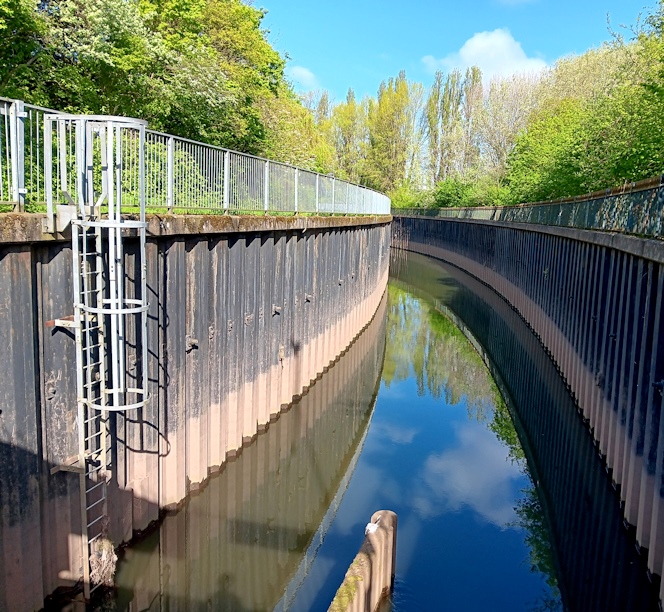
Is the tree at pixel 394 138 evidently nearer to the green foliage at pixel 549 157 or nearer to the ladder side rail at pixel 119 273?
the green foliage at pixel 549 157

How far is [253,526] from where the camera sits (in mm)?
11930

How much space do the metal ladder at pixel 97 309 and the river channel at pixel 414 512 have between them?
4.65 ft

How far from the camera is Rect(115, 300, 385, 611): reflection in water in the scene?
32.2 feet

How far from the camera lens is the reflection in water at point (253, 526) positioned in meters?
9.83

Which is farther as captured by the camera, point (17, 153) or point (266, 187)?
point (266, 187)

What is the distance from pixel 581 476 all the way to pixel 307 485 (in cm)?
591

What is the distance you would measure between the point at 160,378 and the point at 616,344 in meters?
9.32

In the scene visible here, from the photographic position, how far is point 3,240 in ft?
23.4

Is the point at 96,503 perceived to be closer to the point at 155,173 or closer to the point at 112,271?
the point at 112,271

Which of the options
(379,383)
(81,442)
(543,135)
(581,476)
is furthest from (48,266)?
(543,135)

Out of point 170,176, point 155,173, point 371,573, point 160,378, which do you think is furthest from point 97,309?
point 371,573

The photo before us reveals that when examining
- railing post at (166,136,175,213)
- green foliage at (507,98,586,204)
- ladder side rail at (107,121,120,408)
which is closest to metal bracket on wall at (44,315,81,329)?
ladder side rail at (107,121,120,408)

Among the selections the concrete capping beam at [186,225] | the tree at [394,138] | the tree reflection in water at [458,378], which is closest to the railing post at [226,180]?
the concrete capping beam at [186,225]

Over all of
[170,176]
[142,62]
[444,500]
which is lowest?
[444,500]
